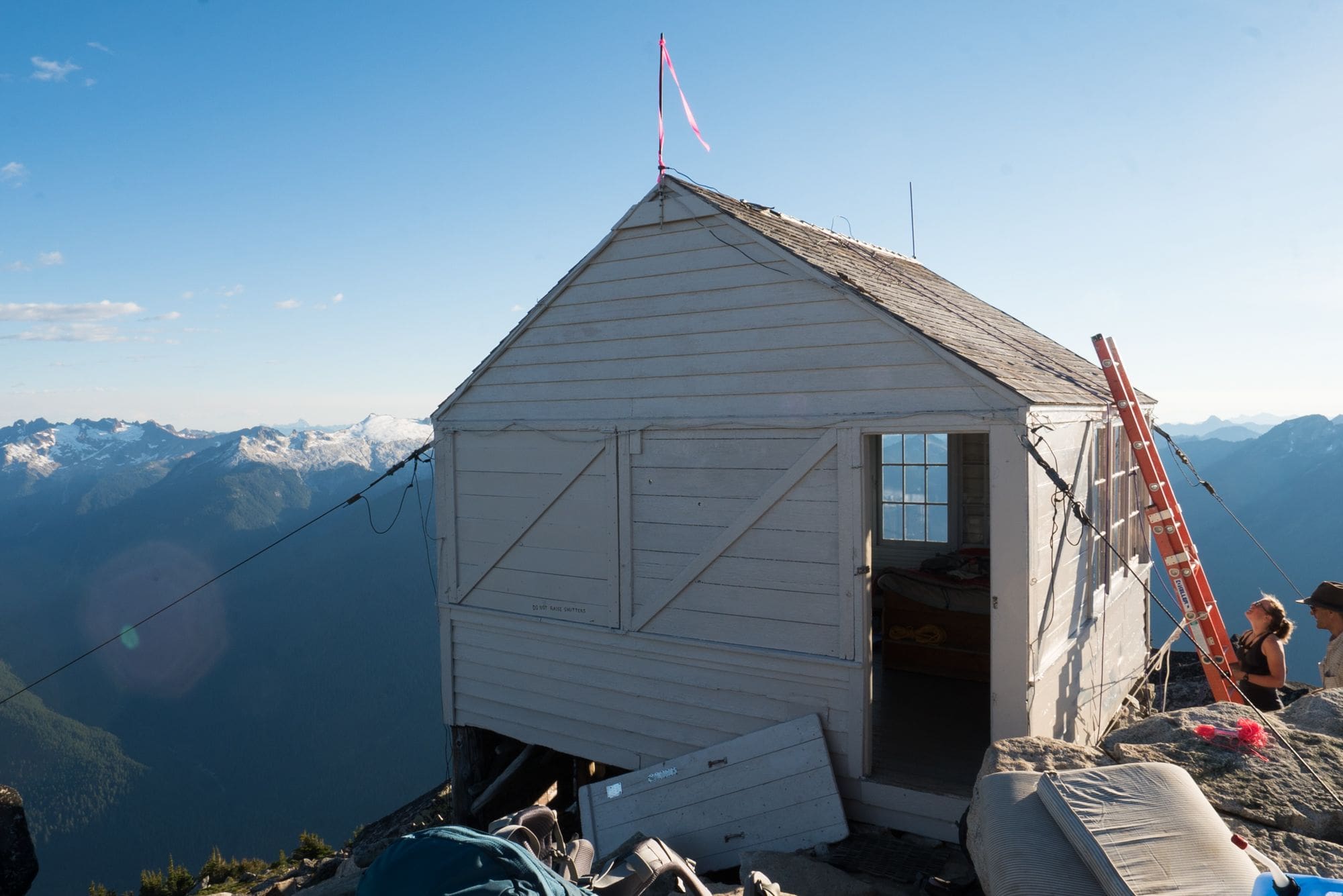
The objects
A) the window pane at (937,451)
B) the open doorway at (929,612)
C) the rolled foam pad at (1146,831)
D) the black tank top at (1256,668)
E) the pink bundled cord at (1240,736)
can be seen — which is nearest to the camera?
the rolled foam pad at (1146,831)

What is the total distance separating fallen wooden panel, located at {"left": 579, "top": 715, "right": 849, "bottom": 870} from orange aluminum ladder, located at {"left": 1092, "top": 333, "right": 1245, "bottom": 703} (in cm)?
383

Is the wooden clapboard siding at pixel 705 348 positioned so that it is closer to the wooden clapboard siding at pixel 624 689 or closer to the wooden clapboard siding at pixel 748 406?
the wooden clapboard siding at pixel 748 406

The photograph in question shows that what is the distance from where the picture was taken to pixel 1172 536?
7.62 metres

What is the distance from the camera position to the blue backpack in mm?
3018

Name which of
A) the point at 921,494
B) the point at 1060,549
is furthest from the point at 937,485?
the point at 1060,549

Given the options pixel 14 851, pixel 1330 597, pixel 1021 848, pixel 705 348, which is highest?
pixel 705 348

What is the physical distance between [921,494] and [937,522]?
408mm

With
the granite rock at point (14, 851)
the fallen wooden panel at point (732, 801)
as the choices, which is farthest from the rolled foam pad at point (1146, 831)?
the granite rock at point (14, 851)

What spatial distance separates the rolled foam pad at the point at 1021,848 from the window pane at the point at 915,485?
6505 mm

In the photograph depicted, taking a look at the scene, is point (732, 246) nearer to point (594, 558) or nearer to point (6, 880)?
point (594, 558)

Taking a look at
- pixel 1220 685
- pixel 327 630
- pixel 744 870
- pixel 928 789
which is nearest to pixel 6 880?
pixel 744 870

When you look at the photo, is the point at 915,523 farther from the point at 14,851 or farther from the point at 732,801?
the point at 14,851

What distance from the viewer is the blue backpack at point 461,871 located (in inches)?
119

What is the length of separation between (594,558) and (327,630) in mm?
118810
